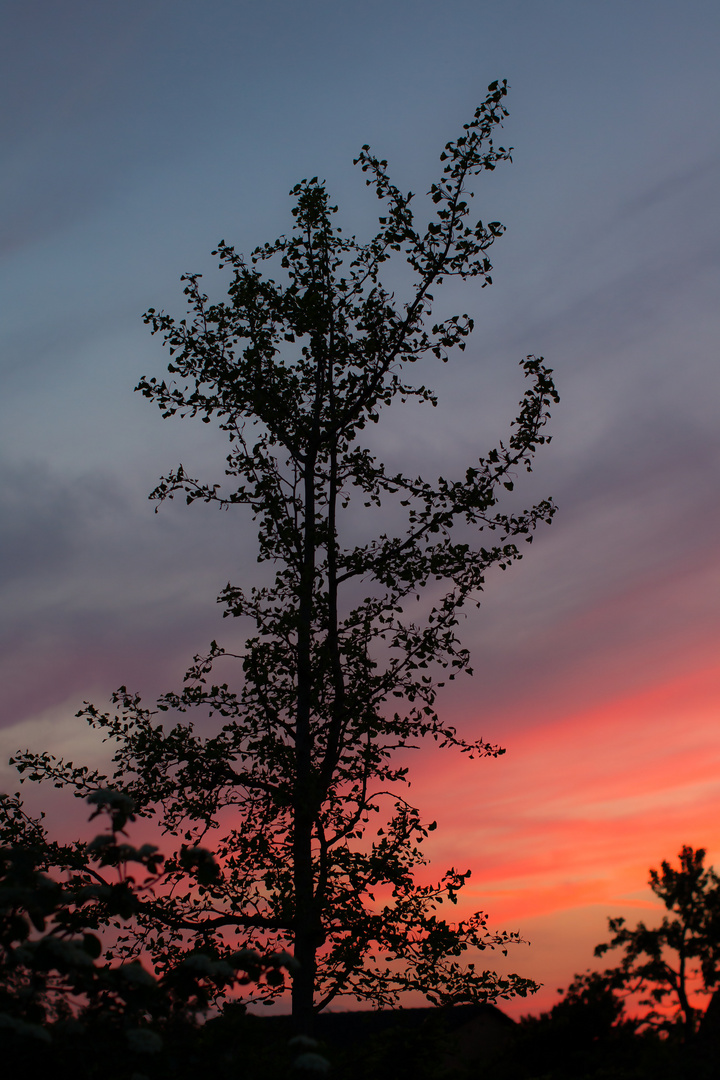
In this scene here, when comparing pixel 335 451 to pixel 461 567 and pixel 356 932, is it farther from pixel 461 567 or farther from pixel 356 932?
pixel 356 932

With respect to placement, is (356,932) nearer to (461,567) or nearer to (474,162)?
(461,567)

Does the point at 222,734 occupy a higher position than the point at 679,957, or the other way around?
the point at 222,734

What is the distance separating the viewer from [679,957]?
5784 centimetres

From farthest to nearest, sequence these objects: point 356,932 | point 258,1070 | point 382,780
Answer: point 382,780, point 356,932, point 258,1070

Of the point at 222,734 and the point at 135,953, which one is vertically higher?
the point at 222,734

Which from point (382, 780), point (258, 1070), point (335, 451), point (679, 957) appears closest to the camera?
point (258, 1070)

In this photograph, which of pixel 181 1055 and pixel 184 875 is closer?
pixel 181 1055

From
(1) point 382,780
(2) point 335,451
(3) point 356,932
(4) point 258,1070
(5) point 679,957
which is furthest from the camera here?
(5) point 679,957

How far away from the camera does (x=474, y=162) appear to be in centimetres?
1473

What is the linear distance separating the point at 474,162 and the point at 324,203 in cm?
307

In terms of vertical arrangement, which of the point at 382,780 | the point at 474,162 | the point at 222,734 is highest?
the point at 474,162

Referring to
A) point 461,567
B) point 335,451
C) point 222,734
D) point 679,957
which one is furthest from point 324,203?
point 679,957

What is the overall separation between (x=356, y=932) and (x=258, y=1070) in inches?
174

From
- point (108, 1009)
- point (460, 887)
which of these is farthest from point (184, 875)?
point (108, 1009)
